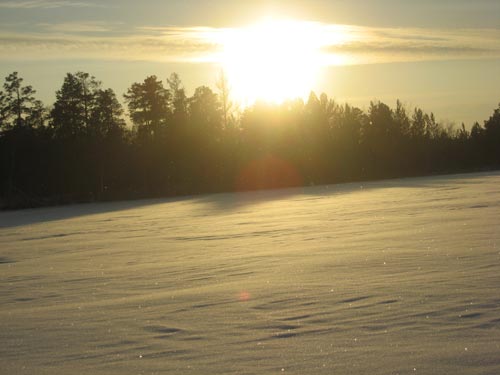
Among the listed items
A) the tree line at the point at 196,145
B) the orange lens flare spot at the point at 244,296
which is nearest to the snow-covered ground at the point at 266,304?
the orange lens flare spot at the point at 244,296

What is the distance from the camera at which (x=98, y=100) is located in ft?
201

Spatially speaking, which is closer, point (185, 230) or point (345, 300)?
point (345, 300)

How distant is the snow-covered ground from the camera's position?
5.92 metres

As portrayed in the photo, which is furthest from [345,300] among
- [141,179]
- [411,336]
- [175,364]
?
[141,179]

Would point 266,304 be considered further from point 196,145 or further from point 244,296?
point 196,145

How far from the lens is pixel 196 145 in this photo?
56188 mm

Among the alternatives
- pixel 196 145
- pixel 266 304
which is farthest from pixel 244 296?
pixel 196 145

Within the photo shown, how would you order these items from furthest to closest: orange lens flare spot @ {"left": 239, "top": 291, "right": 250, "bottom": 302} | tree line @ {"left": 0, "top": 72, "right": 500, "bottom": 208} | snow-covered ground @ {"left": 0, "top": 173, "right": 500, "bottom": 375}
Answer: tree line @ {"left": 0, "top": 72, "right": 500, "bottom": 208} → orange lens flare spot @ {"left": 239, "top": 291, "right": 250, "bottom": 302} → snow-covered ground @ {"left": 0, "top": 173, "right": 500, "bottom": 375}

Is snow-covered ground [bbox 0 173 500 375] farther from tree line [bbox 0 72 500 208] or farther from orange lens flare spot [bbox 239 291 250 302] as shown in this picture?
tree line [bbox 0 72 500 208]

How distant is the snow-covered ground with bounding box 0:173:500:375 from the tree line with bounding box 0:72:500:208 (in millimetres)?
34954

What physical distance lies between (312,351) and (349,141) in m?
54.0

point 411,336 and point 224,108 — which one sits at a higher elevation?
point 224,108

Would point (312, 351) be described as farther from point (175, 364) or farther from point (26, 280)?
point (26, 280)

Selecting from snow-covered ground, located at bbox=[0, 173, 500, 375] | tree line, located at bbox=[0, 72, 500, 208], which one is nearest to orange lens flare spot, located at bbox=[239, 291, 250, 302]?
snow-covered ground, located at bbox=[0, 173, 500, 375]
